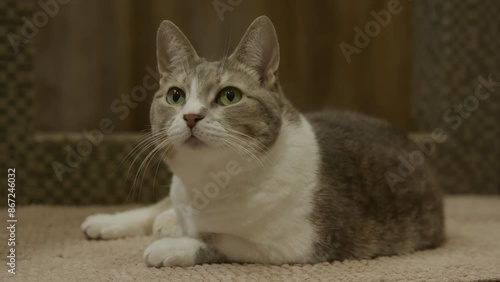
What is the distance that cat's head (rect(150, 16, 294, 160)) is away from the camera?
4.15 ft

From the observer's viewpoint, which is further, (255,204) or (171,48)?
(171,48)

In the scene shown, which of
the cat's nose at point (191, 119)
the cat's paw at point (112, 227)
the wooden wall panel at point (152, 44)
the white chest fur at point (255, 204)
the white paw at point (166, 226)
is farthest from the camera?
the wooden wall panel at point (152, 44)

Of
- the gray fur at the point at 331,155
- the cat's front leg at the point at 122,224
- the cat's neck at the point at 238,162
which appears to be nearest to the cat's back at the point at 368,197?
the gray fur at the point at 331,155

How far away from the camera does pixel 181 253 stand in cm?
134

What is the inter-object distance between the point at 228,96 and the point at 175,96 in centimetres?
15

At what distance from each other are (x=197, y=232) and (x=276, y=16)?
1.45 meters

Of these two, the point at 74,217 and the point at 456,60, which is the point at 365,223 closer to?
the point at 74,217

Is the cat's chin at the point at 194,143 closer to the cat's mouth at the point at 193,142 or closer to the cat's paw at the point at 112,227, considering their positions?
the cat's mouth at the point at 193,142

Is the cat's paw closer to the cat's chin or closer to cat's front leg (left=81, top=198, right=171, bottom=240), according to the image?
cat's front leg (left=81, top=198, right=171, bottom=240)

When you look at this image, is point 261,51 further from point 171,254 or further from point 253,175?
point 171,254

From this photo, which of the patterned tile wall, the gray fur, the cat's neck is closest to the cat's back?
the gray fur

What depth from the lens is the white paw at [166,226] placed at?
5.13ft

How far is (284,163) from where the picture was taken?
141cm

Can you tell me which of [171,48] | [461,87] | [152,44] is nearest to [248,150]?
[171,48]
